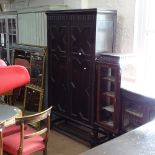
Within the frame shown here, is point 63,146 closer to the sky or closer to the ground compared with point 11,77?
closer to the ground

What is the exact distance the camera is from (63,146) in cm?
370

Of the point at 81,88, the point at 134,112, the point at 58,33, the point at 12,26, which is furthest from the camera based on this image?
the point at 12,26

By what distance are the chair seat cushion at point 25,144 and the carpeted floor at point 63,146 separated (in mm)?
839

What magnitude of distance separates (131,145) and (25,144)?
169cm

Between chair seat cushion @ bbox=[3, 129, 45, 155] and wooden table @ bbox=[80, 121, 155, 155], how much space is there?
1.56 meters

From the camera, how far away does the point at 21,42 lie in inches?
198

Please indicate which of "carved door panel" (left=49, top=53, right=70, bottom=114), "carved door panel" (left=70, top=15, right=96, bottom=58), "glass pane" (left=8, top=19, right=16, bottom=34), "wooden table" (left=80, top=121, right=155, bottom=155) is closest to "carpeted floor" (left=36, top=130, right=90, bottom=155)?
"carved door panel" (left=49, top=53, right=70, bottom=114)

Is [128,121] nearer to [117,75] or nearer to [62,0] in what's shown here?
[117,75]

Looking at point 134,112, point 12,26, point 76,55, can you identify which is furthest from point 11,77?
point 12,26

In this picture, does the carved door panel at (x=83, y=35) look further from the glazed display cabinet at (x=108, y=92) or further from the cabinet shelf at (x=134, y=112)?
the cabinet shelf at (x=134, y=112)

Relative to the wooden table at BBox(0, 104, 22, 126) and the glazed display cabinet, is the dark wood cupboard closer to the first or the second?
the glazed display cabinet

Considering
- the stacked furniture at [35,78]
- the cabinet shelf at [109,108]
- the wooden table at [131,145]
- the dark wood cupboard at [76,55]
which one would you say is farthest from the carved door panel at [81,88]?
the wooden table at [131,145]

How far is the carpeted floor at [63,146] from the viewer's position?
3527 mm

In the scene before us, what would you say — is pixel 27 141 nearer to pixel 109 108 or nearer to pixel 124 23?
pixel 109 108
